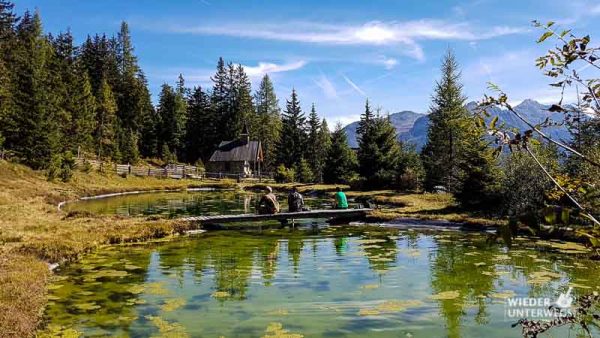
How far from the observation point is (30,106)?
46.3 meters

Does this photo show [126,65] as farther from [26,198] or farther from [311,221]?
[311,221]

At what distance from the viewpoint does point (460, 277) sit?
43.4 feet

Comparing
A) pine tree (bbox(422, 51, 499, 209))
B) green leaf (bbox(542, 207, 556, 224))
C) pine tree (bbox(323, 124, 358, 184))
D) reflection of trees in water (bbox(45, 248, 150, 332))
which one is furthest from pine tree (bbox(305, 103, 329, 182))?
green leaf (bbox(542, 207, 556, 224))

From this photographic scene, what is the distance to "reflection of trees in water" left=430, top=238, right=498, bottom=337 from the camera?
10055 millimetres

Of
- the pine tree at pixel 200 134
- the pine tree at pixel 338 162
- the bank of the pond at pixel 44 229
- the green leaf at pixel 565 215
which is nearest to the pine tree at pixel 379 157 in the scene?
the bank of the pond at pixel 44 229

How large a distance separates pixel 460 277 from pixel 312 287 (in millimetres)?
4430

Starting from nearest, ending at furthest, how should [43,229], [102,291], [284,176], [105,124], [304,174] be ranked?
[102,291]
[43,229]
[284,176]
[304,174]
[105,124]

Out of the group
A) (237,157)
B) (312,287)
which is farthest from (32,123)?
(312,287)

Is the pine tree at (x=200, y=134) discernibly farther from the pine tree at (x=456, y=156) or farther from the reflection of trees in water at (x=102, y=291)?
the reflection of trees in water at (x=102, y=291)

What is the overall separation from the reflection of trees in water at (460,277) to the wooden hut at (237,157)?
201 feet

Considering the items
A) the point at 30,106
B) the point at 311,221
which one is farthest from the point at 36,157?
the point at 311,221

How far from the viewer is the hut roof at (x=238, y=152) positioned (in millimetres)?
78250

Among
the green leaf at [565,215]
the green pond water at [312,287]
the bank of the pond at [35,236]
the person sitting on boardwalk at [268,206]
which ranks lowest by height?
the green pond water at [312,287]

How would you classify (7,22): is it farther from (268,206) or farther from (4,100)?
(268,206)
